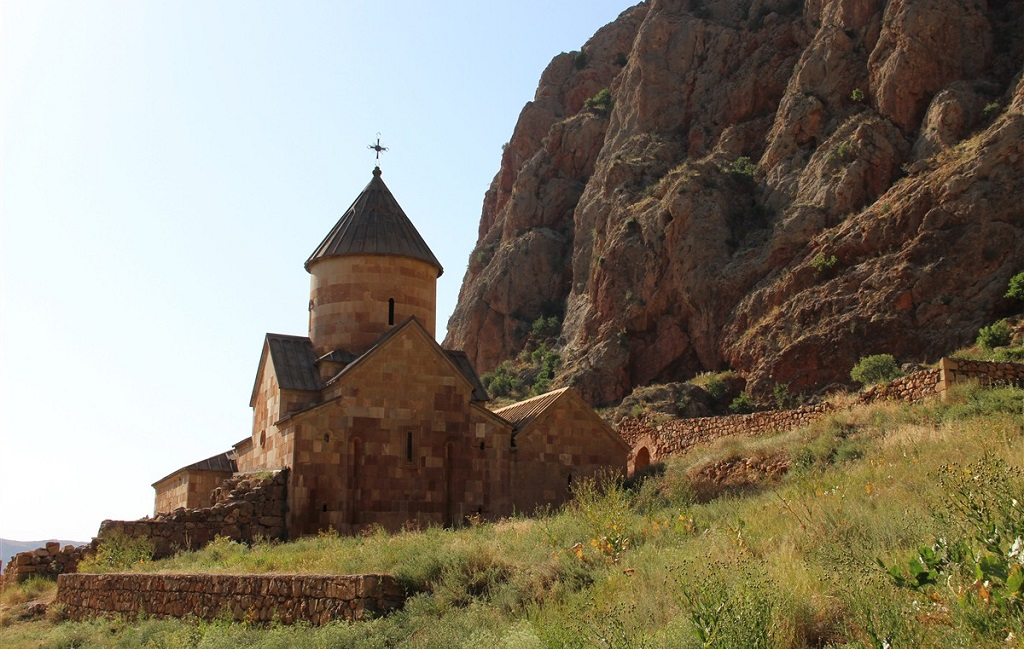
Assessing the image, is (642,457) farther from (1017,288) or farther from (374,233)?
(1017,288)

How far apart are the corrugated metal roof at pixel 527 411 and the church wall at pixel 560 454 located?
5.1 inches

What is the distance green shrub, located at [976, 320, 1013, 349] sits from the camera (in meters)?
26.0

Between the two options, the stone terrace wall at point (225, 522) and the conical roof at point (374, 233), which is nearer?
the stone terrace wall at point (225, 522)

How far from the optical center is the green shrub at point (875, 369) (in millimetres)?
27172

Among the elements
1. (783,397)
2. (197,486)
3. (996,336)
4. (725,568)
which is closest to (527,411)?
(197,486)

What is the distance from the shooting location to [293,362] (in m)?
18.3

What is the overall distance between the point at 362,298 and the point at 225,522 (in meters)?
4.99

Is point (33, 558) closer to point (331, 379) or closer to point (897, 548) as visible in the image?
point (331, 379)

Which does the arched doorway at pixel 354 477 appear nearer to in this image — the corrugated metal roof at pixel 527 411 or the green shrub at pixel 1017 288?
the corrugated metal roof at pixel 527 411

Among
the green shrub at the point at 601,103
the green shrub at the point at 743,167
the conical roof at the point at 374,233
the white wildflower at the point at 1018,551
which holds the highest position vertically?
the green shrub at the point at 601,103

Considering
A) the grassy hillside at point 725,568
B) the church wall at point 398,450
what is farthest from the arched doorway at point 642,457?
the grassy hillside at point 725,568

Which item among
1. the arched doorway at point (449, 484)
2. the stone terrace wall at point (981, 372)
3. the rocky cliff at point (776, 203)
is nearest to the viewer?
the stone terrace wall at point (981, 372)

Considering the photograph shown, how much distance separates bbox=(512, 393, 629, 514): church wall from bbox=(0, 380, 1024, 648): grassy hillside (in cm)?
537

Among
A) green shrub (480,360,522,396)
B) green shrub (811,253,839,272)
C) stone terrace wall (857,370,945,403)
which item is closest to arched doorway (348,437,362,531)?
stone terrace wall (857,370,945,403)
